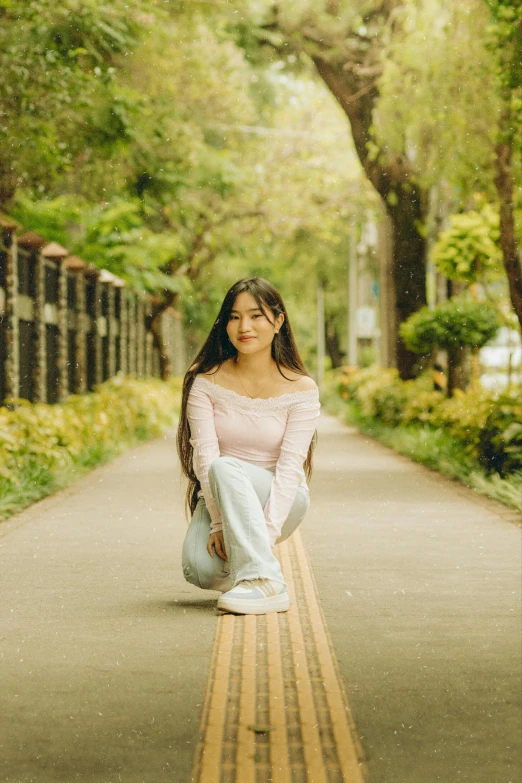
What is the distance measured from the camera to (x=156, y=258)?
1077 inches

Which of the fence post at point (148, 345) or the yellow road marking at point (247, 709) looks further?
the fence post at point (148, 345)

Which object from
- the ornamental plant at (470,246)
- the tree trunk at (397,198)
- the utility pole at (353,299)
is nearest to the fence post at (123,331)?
the tree trunk at (397,198)

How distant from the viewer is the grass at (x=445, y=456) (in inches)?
524

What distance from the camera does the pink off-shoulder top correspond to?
21.5 ft

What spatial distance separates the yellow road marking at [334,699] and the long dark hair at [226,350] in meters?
0.80

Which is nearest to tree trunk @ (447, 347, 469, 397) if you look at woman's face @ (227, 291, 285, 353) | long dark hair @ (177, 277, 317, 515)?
long dark hair @ (177, 277, 317, 515)

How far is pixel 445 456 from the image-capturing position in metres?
17.0

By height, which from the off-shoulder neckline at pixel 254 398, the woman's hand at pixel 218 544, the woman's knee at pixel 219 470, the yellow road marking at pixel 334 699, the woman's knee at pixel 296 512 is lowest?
the yellow road marking at pixel 334 699

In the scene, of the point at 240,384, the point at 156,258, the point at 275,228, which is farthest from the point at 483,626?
the point at 275,228

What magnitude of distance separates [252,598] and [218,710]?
1337 mm

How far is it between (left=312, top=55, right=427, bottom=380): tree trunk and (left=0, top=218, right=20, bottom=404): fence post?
785cm

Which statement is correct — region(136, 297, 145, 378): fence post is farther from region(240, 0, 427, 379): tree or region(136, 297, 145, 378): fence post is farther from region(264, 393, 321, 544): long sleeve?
region(264, 393, 321, 544): long sleeve

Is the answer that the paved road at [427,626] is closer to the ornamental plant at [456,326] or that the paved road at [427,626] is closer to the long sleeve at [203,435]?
the long sleeve at [203,435]

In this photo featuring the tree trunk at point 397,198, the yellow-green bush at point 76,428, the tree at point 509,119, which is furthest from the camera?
the tree trunk at point 397,198
